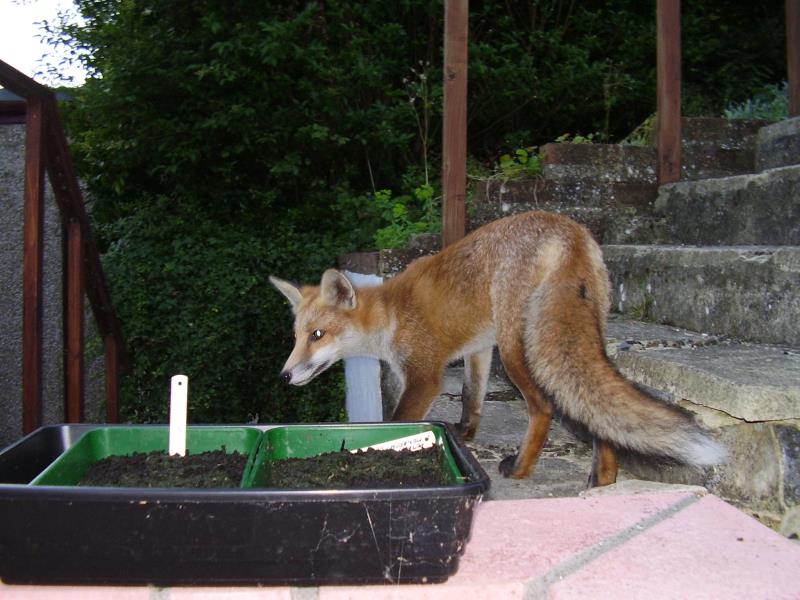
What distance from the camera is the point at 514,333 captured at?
226cm

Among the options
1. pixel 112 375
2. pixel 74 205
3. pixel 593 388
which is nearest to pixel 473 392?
pixel 593 388

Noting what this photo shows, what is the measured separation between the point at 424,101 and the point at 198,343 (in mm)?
2676

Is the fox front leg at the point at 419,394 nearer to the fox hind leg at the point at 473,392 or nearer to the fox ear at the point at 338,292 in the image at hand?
the fox hind leg at the point at 473,392

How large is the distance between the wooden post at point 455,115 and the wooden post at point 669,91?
117cm

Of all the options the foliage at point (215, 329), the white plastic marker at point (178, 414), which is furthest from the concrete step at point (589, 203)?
the white plastic marker at point (178, 414)

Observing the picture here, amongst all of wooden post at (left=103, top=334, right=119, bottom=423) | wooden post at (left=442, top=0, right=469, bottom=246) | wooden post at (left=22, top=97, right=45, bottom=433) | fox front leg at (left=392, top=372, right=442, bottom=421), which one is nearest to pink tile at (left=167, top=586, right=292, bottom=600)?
fox front leg at (left=392, top=372, right=442, bottom=421)

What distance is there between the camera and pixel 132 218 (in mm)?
5262

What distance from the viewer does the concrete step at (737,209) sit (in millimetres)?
2658

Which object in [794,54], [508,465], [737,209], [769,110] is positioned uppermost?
[794,54]

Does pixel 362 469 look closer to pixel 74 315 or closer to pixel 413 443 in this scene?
pixel 413 443

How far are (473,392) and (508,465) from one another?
57 cm

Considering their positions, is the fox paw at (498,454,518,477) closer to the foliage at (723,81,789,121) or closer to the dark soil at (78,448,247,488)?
the dark soil at (78,448,247,488)

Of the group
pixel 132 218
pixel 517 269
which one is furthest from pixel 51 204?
pixel 517 269

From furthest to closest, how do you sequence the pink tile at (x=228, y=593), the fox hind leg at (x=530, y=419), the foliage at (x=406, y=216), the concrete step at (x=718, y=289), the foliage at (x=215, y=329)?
1. the foliage at (x=215, y=329)
2. the foliage at (x=406, y=216)
3. the fox hind leg at (x=530, y=419)
4. the concrete step at (x=718, y=289)
5. the pink tile at (x=228, y=593)
